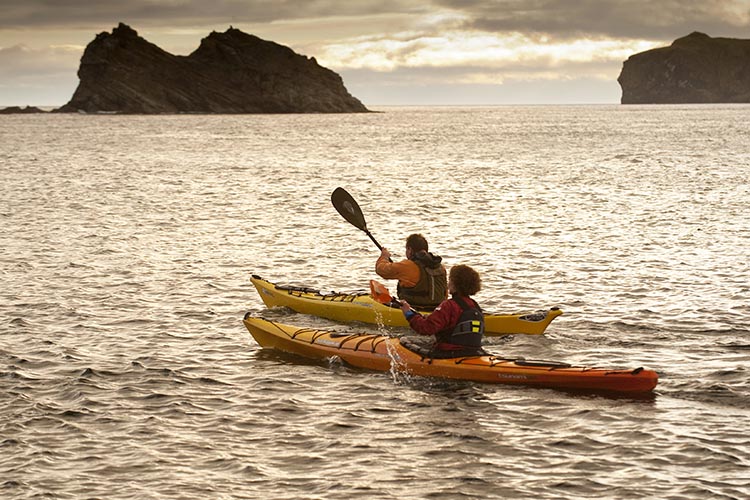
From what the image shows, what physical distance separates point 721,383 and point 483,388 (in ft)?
9.55

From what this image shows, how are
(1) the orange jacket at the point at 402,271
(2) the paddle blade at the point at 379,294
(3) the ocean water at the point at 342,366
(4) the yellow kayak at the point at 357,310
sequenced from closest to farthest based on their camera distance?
(3) the ocean water at the point at 342,366 → (2) the paddle blade at the point at 379,294 → (1) the orange jacket at the point at 402,271 → (4) the yellow kayak at the point at 357,310

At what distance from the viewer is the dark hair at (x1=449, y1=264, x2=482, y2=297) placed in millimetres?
10984

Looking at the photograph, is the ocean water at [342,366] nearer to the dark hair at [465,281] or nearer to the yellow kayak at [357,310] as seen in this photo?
the yellow kayak at [357,310]

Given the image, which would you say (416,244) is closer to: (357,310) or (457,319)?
(357,310)

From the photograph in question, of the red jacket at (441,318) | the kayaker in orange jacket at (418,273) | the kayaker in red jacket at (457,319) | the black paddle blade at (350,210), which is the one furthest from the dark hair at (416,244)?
the black paddle blade at (350,210)

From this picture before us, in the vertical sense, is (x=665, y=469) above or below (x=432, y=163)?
below

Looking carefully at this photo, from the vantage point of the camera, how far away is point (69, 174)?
157ft

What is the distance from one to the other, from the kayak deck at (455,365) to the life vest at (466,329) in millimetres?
218

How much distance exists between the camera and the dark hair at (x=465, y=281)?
36.0ft

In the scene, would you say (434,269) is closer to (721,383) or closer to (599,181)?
(721,383)

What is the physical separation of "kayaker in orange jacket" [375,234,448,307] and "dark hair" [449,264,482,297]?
216 centimetres

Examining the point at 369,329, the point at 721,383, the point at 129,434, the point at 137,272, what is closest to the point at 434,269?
the point at 369,329

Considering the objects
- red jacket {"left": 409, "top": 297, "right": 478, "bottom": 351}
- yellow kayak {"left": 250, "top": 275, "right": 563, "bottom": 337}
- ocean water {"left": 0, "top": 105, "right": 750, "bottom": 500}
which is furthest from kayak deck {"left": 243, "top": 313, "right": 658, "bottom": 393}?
yellow kayak {"left": 250, "top": 275, "right": 563, "bottom": 337}

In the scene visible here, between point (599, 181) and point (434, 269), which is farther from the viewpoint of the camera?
point (599, 181)
